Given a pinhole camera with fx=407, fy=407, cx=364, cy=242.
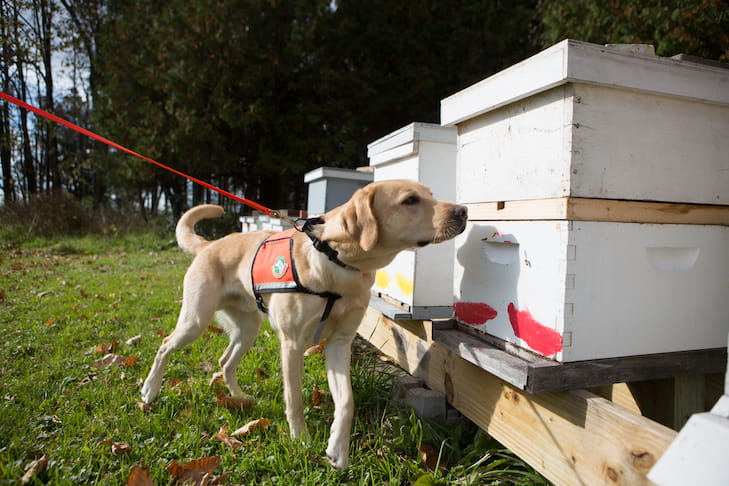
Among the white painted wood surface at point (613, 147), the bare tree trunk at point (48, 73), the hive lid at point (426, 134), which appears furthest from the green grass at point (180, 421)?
the bare tree trunk at point (48, 73)

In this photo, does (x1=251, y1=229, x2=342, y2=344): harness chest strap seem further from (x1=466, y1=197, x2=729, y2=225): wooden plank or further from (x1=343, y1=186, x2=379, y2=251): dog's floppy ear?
(x1=466, y1=197, x2=729, y2=225): wooden plank

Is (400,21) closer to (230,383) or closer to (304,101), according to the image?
(304,101)

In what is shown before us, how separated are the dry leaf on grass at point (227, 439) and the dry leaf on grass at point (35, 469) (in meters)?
0.83

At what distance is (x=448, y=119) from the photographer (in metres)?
2.41

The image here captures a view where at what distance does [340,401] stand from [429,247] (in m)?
1.18

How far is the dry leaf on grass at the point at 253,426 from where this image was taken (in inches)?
96.4

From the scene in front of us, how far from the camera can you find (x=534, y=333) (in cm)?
185

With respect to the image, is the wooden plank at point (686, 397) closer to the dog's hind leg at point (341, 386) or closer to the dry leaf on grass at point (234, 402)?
the dog's hind leg at point (341, 386)

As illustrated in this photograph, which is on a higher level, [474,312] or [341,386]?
[474,312]

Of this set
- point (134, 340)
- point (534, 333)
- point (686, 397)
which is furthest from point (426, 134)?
point (134, 340)

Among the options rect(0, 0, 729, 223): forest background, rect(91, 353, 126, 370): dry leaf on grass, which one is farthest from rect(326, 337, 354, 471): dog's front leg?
rect(0, 0, 729, 223): forest background

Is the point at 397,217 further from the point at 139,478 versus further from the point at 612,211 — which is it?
the point at 139,478

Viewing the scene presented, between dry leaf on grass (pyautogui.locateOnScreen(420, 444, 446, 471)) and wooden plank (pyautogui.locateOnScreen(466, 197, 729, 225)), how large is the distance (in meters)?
1.32

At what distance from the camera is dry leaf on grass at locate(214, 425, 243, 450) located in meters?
2.34
